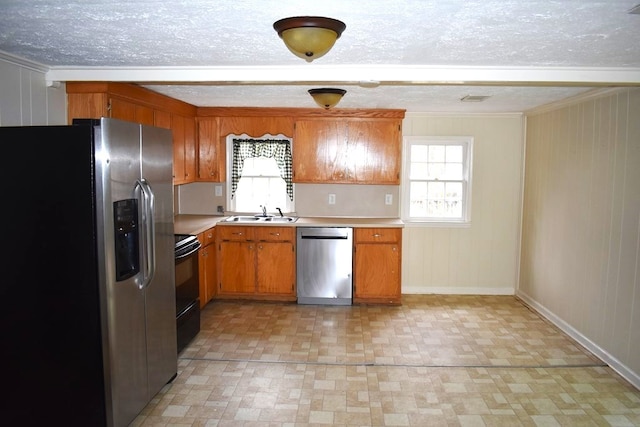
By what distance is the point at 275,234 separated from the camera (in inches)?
213

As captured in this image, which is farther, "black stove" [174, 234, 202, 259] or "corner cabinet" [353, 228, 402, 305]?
"corner cabinet" [353, 228, 402, 305]

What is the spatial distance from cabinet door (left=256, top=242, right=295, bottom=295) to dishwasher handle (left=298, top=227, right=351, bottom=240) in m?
0.22

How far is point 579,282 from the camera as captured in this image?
4422 millimetres

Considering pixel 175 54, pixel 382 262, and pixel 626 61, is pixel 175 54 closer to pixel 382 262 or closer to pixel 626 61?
pixel 626 61

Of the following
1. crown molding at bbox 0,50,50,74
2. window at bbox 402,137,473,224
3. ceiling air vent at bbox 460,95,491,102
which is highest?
ceiling air vent at bbox 460,95,491,102

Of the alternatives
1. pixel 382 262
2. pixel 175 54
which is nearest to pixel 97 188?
pixel 175 54

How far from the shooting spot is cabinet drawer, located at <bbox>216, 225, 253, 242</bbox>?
5445 millimetres

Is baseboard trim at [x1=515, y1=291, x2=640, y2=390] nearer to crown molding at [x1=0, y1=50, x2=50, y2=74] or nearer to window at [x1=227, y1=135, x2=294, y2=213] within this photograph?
window at [x1=227, y1=135, x2=294, y2=213]

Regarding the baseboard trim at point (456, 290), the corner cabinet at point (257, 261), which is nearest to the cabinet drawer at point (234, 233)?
the corner cabinet at point (257, 261)

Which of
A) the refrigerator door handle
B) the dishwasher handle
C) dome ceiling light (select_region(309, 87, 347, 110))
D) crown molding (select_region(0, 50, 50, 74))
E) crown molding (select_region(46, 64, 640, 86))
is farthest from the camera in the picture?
the dishwasher handle

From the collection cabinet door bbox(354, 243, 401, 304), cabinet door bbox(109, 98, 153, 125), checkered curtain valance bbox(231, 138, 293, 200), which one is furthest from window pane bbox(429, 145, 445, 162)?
cabinet door bbox(109, 98, 153, 125)

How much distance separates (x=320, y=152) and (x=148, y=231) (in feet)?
10.2

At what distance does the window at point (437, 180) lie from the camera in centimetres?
588

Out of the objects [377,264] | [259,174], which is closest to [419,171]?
[377,264]
